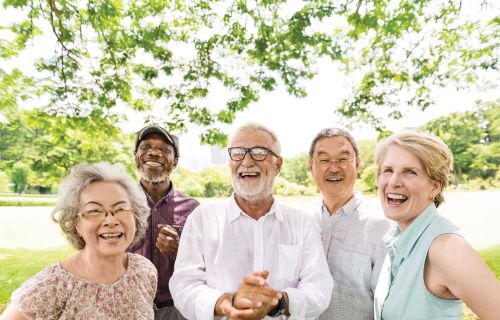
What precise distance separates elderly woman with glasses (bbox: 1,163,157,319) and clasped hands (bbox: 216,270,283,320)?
1.84 ft

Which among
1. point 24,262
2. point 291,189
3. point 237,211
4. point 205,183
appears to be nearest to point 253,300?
point 237,211

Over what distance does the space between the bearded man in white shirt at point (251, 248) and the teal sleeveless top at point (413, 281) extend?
0.36 m

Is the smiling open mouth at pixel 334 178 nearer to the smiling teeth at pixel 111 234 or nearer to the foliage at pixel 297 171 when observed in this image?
the smiling teeth at pixel 111 234

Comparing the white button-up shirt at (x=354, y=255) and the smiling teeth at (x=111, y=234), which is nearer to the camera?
the smiling teeth at (x=111, y=234)

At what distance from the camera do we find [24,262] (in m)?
15.6

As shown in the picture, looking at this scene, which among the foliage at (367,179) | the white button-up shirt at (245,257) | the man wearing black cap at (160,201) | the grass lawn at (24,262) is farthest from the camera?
the foliage at (367,179)

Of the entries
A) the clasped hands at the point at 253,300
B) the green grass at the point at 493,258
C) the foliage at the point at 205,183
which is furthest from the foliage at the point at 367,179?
the clasped hands at the point at 253,300

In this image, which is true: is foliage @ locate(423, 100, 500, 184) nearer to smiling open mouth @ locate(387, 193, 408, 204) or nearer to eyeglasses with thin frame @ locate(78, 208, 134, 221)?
smiling open mouth @ locate(387, 193, 408, 204)

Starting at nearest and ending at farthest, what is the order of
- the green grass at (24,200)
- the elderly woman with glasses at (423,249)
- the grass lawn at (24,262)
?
the elderly woman with glasses at (423,249) → the grass lawn at (24,262) → the green grass at (24,200)

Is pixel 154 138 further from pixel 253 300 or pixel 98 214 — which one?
pixel 253 300

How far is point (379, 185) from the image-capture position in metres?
2.18

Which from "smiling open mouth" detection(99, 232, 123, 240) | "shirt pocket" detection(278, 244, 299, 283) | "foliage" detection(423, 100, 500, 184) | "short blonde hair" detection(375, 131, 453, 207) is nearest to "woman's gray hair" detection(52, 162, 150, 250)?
"smiling open mouth" detection(99, 232, 123, 240)

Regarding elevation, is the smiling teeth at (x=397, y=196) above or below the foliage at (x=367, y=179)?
above

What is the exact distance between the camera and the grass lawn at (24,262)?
12.1 meters
